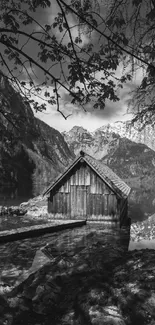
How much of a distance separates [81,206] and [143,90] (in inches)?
724

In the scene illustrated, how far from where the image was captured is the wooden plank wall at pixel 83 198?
77.5 ft

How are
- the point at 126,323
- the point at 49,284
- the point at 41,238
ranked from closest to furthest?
the point at 126,323 < the point at 49,284 < the point at 41,238

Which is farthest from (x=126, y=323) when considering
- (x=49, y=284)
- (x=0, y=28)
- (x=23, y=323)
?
(x=0, y=28)

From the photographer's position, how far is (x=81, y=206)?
24391 millimetres

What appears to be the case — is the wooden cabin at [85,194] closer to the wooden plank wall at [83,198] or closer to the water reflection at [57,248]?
the wooden plank wall at [83,198]

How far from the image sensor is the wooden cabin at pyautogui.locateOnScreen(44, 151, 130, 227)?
77.0 ft

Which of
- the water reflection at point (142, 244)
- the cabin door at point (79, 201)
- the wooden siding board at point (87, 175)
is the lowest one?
the water reflection at point (142, 244)

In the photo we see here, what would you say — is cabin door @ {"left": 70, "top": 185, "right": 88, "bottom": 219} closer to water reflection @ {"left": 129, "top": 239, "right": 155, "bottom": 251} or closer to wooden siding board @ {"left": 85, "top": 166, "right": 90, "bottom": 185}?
wooden siding board @ {"left": 85, "top": 166, "right": 90, "bottom": 185}

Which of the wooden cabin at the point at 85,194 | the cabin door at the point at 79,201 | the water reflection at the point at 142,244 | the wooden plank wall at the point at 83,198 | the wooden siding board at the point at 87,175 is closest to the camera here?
the water reflection at the point at 142,244

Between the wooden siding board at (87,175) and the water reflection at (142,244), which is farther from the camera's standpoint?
the wooden siding board at (87,175)

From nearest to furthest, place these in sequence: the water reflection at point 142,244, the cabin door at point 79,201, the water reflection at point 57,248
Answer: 1. the water reflection at point 57,248
2. the water reflection at point 142,244
3. the cabin door at point 79,201

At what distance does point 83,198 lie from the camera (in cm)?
2425

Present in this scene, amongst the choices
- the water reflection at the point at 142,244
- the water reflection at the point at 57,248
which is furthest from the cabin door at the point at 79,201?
the water reflection at the point at 142,244

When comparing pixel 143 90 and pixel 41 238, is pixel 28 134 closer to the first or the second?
pixel 143 90
